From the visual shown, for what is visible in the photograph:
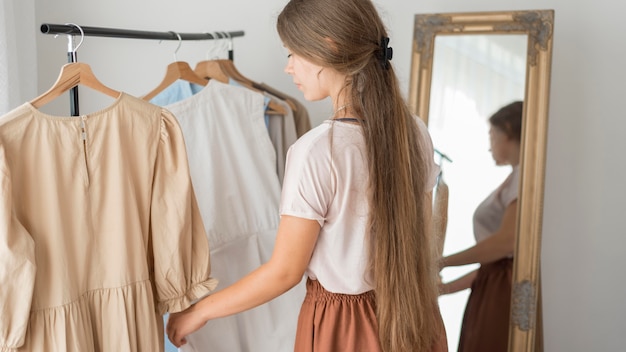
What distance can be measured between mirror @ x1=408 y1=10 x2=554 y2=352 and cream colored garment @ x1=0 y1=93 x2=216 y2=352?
112 cm

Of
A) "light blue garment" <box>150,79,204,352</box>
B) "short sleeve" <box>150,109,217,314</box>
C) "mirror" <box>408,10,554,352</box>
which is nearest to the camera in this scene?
"short sleeve" <box>150,109,217,314</box>

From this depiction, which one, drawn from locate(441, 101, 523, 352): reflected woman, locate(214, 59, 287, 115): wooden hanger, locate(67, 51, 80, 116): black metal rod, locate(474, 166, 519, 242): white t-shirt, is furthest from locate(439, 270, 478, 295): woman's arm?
locate(67, 51, 80, 116): black metal rod

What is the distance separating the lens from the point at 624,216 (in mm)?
2451

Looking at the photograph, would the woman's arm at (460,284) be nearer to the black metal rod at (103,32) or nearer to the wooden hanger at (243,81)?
the wooden hanger at (243,81)

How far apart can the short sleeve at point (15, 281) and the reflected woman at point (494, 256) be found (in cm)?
148

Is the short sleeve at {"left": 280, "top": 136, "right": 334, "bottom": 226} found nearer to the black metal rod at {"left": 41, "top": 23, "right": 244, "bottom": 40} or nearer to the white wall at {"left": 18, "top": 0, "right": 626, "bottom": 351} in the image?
the black metal rod at {"left": 41, "top": 23, "right": 244, "bottom": 40}

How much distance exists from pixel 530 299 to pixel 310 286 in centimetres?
106

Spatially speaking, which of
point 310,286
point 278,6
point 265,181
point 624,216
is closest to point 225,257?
point 265,181

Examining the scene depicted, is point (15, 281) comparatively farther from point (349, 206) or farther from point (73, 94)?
point (349, 206)

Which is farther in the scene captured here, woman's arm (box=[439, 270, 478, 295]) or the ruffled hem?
woman's arm (box=[439, 270, 478, 295])

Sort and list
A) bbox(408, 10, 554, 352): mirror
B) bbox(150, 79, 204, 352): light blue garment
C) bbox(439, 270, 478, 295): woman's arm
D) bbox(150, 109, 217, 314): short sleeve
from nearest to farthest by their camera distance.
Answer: bbox(150, 109, 217, 314): short sleeve, bbox(150, 79, 204, 352): light blue garment, bbox(408, 10, 554, 352): mirror, bbox(439, 270, 478, 295): woman's arm

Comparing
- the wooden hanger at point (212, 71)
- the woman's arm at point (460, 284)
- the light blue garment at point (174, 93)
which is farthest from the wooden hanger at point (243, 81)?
the woman's arm at point (460, 284)

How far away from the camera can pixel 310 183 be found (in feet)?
4.39

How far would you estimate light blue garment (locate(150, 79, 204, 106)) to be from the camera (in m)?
1.93
